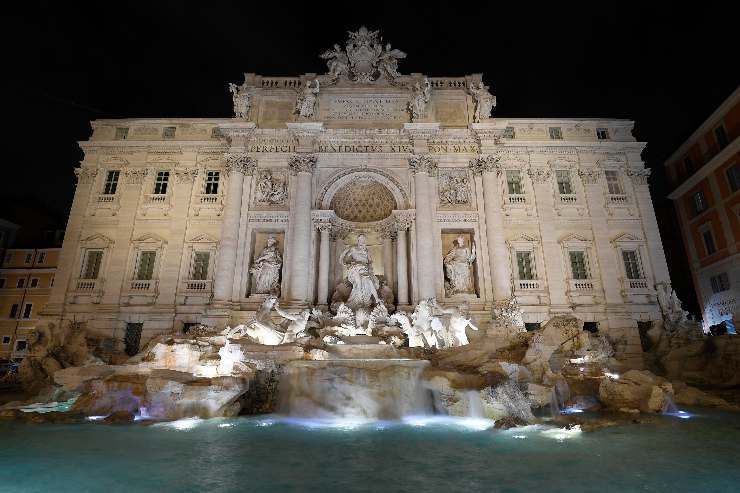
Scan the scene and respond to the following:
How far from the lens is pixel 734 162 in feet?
71.8

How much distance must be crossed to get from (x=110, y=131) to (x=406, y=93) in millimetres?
16986

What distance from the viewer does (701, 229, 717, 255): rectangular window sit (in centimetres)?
2350

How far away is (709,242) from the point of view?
23.8 m

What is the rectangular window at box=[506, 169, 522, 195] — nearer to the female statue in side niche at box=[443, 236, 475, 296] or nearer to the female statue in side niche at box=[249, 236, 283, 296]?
the female statue in side niche at box=[443, 236, 475, 296]

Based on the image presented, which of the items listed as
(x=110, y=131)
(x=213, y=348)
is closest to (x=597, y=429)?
(x=213, y=348)

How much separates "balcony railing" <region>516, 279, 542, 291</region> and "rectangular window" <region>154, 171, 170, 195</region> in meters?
19.4

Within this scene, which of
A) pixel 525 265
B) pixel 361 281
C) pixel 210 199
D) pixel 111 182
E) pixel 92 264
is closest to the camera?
pixel 361 281

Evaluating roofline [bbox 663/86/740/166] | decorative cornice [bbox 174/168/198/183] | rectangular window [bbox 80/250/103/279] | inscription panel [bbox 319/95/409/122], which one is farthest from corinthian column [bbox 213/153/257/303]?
roofline [bbox 663/86/740/166]

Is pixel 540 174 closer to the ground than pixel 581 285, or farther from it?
farther from it

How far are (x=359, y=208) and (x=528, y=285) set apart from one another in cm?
966

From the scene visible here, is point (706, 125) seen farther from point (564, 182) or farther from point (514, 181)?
point (514, 181)


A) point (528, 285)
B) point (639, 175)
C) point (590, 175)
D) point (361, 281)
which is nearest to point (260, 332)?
point (361, 281)

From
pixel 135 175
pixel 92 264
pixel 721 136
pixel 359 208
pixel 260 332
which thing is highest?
pixel 721 136

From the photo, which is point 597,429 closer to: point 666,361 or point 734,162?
point 666,361
